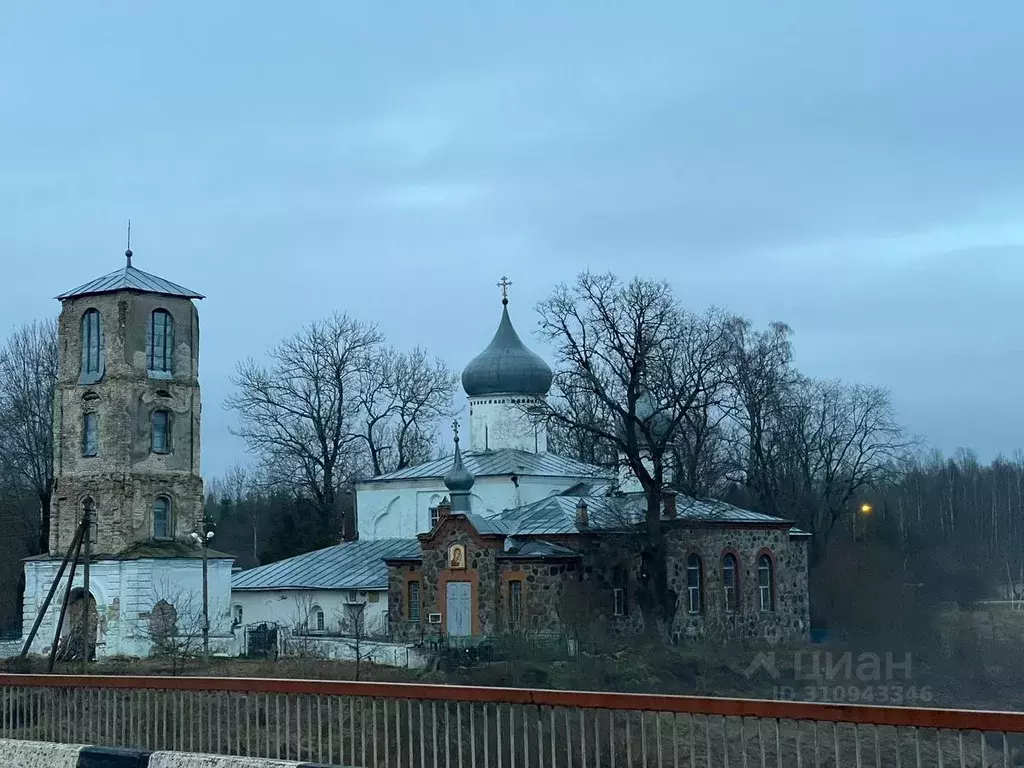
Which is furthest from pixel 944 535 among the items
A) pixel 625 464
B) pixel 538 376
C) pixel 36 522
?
pixel 36 522

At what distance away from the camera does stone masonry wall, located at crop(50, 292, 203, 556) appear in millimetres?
37875

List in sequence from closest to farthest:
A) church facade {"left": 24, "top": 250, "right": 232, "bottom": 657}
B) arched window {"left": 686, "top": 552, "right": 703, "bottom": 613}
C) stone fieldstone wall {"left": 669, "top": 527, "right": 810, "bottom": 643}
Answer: stone fieldstone wall {"left": 669, "top": 527, "right": 810, "bottom": 643}, arched window {"left": 686, "top": 552, "right": 703, "bottom": 613}, church facade {"left": 24, "top": 250, "right": 232, "bottom": 657}

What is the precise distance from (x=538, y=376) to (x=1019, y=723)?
36815mm

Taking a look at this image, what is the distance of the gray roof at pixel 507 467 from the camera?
42.2 meters

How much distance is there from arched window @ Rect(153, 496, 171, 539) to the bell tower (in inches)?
1.1

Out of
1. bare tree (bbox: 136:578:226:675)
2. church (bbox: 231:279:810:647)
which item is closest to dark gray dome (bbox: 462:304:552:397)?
church (bbox: 231:279:810:647)

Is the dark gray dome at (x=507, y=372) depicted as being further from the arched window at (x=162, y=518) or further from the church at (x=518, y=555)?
the arched window at (x=162, y=518)

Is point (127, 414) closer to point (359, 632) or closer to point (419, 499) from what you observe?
point (359, 632)

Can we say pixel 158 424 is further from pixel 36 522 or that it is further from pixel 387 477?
pixel 36 522

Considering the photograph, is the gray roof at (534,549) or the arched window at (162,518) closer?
the gray roof at (534,549)

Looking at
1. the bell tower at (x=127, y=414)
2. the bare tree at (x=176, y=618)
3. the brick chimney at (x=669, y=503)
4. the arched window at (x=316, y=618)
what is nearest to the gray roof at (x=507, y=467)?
the arched window at (x=316, y=618)

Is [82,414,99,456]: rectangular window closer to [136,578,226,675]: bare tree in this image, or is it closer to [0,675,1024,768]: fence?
[136,578,226,675]: bare tree

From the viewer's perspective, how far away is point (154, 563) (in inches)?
1467

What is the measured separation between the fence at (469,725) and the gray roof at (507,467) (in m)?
30.5
